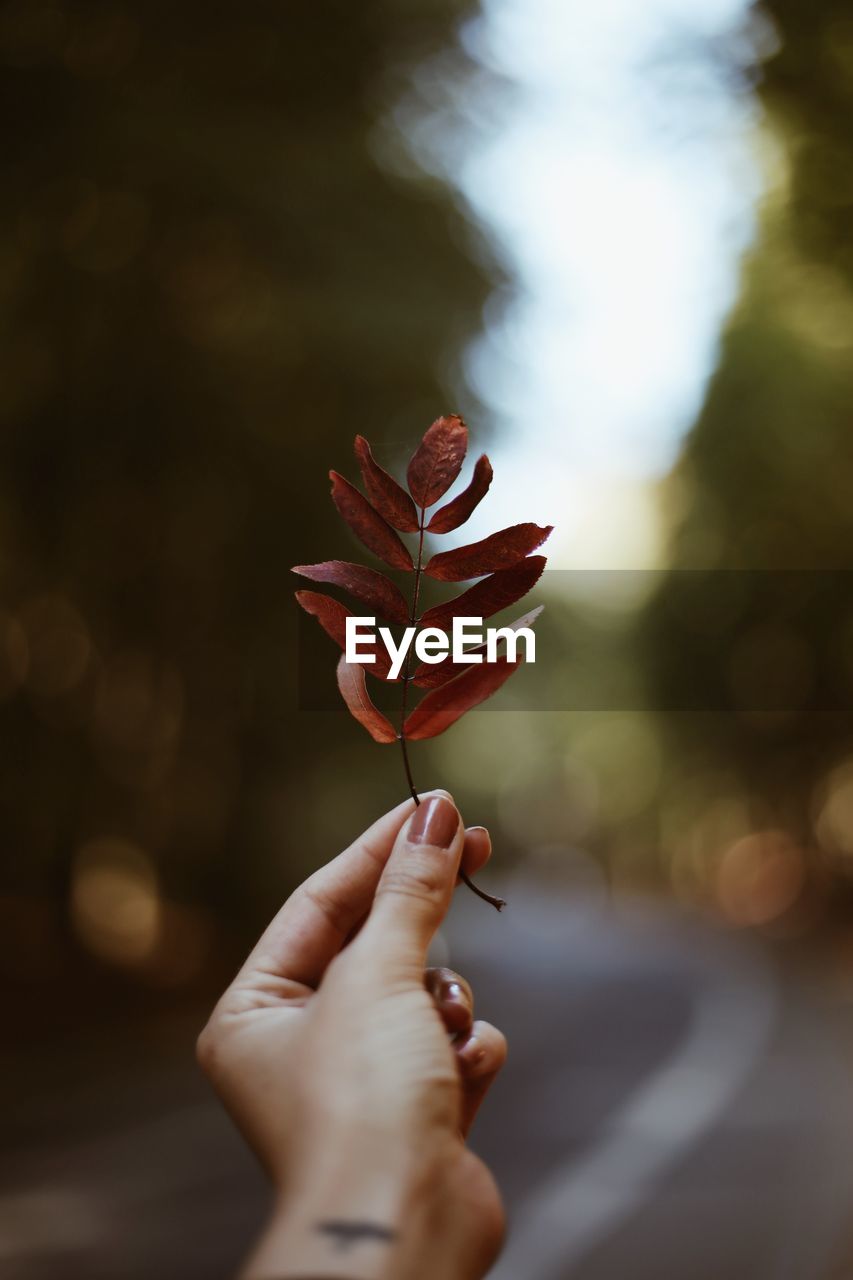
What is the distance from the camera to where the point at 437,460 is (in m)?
0.96

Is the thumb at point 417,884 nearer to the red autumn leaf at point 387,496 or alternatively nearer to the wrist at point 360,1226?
the wrist at point 360,1226

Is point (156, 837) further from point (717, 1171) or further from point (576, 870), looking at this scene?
point (576, 870)

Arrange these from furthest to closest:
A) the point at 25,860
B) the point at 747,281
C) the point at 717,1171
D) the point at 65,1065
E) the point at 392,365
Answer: the point at 747,281, the point at 392,365, the point at 25,860, the point at 65,1065, the point at 717,1171

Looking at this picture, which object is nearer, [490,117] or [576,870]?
[490,117]

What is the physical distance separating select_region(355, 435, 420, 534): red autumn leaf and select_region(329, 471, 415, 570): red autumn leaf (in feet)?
0.04

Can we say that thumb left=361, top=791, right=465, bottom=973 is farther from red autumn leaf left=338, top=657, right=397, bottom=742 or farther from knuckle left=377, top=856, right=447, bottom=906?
red autumn leaf left=338, top=657, right=397, bottom=742

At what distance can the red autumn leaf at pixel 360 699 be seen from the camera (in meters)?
0.99

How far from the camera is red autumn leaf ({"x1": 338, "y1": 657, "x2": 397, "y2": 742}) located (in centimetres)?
99

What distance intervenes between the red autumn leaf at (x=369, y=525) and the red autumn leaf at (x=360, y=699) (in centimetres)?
13

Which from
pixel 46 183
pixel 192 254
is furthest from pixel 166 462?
pixel 46 183

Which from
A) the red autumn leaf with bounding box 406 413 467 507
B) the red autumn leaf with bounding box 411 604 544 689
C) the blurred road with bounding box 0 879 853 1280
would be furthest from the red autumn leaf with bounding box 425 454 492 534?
the blurred road with bounding box 0 879 853 1280

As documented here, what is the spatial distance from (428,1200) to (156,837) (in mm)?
4697

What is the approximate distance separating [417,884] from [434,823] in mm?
81

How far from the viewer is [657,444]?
270 inches
